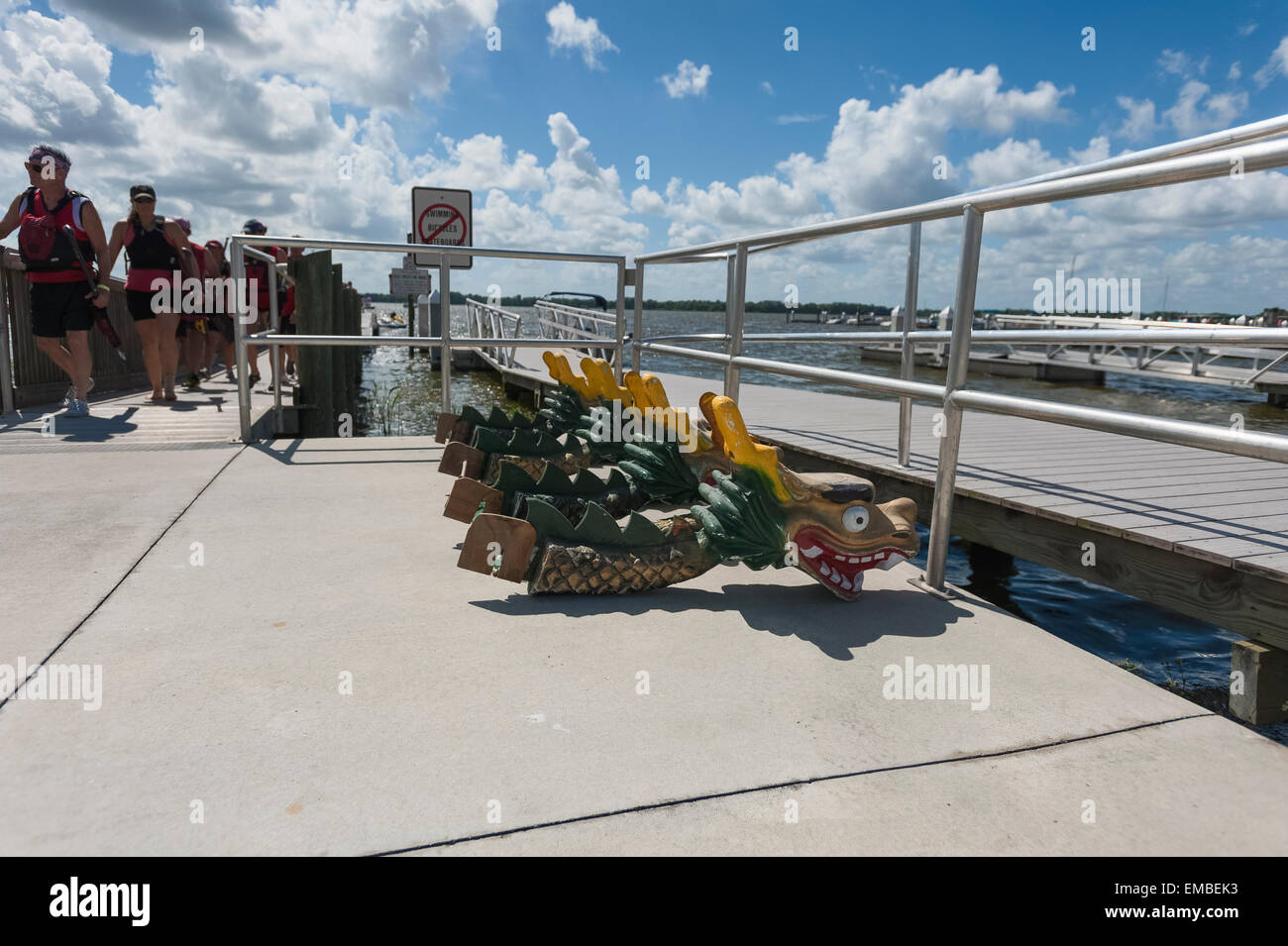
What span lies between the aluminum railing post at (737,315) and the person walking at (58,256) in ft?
14.7

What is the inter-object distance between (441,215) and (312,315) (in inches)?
86.5

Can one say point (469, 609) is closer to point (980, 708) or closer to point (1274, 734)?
point (980, 708)

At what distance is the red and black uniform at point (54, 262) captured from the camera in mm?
5328

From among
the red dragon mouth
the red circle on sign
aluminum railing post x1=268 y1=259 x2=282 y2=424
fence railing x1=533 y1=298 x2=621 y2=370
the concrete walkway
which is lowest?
the concrete walkway

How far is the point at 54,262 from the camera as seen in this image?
5438mm

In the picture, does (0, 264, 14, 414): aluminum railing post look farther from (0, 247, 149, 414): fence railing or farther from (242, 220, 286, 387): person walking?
(242, 220, 286, 387): person walking

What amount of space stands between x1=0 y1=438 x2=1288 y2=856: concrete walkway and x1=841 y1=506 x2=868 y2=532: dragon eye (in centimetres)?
28

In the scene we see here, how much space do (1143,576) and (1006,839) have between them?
2.17m

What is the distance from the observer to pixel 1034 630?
253 cm

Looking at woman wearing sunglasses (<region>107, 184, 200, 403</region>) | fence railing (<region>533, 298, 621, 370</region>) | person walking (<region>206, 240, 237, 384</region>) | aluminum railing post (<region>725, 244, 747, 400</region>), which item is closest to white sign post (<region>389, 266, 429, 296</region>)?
fence railing (<region>533, 298, 621, 370</region>)

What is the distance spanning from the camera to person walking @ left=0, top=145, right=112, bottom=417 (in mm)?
5320

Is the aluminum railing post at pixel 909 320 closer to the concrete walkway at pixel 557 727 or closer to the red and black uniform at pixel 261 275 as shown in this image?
the concrete walkway at pixel 557 727

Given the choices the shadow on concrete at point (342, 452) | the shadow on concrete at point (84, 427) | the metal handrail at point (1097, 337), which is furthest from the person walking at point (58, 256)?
the metal handrail at point (1097, 337)
